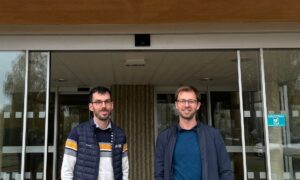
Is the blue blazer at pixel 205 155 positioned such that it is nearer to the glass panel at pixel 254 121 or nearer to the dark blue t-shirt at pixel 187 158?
the dark blue t-shirt at pixel 187 158

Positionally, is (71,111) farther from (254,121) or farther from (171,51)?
(254,121)

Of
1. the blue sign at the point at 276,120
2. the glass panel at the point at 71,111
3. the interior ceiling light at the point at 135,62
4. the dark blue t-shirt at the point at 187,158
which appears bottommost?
the dark blue t-shirt at the point at 187,158

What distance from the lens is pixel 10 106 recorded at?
404 centimetres

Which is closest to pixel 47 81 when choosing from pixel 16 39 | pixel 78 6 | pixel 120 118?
pixel 16 39

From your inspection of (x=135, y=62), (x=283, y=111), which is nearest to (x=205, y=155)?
(x=283, y=111)

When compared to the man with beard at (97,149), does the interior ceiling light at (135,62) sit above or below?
above

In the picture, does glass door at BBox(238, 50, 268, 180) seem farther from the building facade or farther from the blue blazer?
the blue blazer

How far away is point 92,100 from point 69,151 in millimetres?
398

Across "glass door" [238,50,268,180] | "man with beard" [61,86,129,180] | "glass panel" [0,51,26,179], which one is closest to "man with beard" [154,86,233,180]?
"man with beard" [61,86,129,180]

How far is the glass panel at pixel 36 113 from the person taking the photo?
3.94 metres

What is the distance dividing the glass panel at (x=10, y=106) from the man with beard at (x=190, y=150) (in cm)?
203

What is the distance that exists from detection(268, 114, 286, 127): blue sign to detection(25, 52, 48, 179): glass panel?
2463 mm

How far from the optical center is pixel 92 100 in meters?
2.57

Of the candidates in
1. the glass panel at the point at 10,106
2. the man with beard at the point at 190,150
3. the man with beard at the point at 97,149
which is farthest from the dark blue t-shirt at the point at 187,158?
the glass panel at the point at 10,106
